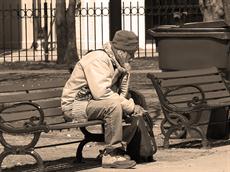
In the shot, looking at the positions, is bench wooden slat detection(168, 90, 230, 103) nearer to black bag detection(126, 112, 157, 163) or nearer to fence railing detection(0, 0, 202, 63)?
black bag detection(126, 112, 157, 163)

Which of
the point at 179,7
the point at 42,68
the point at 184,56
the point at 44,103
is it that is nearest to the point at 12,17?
the point at 179,7

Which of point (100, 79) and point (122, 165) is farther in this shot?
point (122, 165)

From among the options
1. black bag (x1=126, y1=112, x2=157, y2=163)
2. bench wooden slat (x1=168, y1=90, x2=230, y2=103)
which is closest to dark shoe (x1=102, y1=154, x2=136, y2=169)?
black bag (x1=126, y1=112, x2=157, y2=163)

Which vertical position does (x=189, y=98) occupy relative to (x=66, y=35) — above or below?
below

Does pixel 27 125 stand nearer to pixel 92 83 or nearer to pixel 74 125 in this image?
pixel 74 125

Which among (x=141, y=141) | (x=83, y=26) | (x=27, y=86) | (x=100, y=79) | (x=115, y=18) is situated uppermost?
(x=115, y=18)

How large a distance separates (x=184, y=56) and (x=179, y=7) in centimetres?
1602

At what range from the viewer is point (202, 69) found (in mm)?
9141

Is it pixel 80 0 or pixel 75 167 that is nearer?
pixel 75 167

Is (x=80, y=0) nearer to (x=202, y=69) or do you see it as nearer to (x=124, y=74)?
(x=202, y=69)

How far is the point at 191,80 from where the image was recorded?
8.80 meters

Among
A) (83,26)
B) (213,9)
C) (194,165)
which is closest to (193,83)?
Answer: (194,165)

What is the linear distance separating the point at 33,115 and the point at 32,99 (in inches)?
8.0

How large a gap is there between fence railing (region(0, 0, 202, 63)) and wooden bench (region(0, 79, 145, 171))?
15258 millimetres
